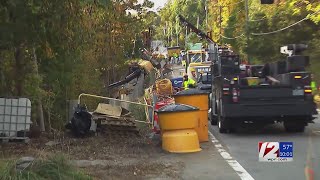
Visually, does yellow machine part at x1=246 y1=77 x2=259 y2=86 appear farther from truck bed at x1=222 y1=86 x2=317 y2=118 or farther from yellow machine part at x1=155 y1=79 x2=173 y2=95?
yellow machine part at x1=155 y1=79 x2=173 y2=95

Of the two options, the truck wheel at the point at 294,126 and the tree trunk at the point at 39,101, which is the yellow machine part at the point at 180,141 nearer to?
the tree trunk at the point at 39,101

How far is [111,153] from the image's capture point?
11.1 metres

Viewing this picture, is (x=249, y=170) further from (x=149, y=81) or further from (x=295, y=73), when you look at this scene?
(x=149, y=81)

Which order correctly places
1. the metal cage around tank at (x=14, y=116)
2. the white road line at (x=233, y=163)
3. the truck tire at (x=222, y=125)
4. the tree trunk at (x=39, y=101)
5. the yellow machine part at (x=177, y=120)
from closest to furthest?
the white road line at (x=233, y=163), the yellow machine part at (x=177, y=120), the metal cage around tank at (x=14, y=116), the tree trunk at (x=39, y=101), the truck tire at (x=222, y=125)

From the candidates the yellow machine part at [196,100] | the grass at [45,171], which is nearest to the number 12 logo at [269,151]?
the grass at [45,171]

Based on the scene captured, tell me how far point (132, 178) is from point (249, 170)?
2.17 metres

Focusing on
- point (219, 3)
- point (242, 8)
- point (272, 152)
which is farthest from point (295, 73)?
point (219, 3)

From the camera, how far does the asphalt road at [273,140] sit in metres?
8.98

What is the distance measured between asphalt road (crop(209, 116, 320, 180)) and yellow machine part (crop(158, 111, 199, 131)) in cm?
115

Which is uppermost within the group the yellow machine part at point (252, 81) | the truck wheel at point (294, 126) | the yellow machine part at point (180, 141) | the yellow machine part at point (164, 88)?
the yellow machine part at point (164, 88)

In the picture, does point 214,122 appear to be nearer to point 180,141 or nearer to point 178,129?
point 178,129

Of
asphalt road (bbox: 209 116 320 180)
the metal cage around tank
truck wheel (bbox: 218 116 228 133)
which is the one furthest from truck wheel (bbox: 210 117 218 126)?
the metal cage around tank

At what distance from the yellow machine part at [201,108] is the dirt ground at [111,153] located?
1.13 m

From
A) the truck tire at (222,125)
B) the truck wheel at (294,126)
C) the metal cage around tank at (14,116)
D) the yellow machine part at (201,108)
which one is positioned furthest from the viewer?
the truck tire at (222,125)
